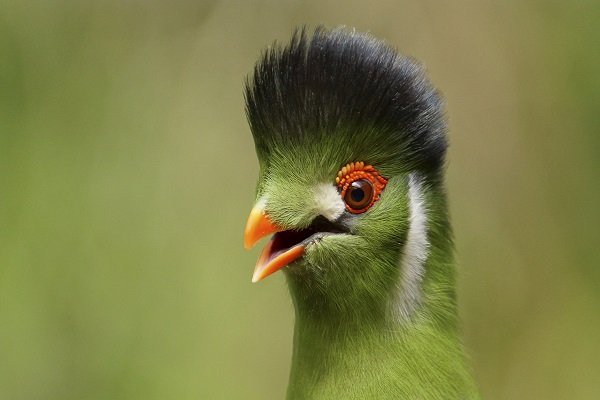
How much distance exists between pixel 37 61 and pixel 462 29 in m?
1.45

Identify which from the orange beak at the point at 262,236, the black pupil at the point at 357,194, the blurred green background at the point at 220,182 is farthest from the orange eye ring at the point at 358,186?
the blurred green background at the point at 220,182

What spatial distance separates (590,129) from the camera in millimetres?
2582

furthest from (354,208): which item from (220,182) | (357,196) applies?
(220,182)

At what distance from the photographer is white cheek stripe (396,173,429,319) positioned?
1.21 meters

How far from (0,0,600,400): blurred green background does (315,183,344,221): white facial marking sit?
1.34m

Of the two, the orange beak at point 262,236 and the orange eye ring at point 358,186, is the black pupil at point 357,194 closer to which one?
the orange eye ring at point 358,186

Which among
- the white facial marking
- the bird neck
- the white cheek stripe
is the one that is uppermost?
the white facial marking

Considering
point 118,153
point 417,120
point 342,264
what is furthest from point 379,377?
point 118,153

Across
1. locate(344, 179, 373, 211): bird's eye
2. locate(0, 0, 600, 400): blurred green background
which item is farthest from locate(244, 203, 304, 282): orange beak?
locate(0, 0, 600, 400): blurred green background

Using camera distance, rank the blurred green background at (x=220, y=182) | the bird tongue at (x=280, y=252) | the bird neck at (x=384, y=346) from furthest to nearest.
Answer: the blurred green background at (x=220, y=182) → the bird neck at (x=384, y=346) → the bird tongue at (x=280, y=252)

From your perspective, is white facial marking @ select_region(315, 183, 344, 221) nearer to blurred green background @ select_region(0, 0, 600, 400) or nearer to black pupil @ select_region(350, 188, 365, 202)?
black pupil @ select_region(350, 188, 365, 202)

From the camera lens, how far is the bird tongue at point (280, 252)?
1099 mm

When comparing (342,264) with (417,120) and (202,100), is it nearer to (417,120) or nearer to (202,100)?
(417,120)

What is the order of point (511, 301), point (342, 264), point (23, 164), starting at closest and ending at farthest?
1. point (342, 264)
2. point (23, 164)
3. point (511, 301)
